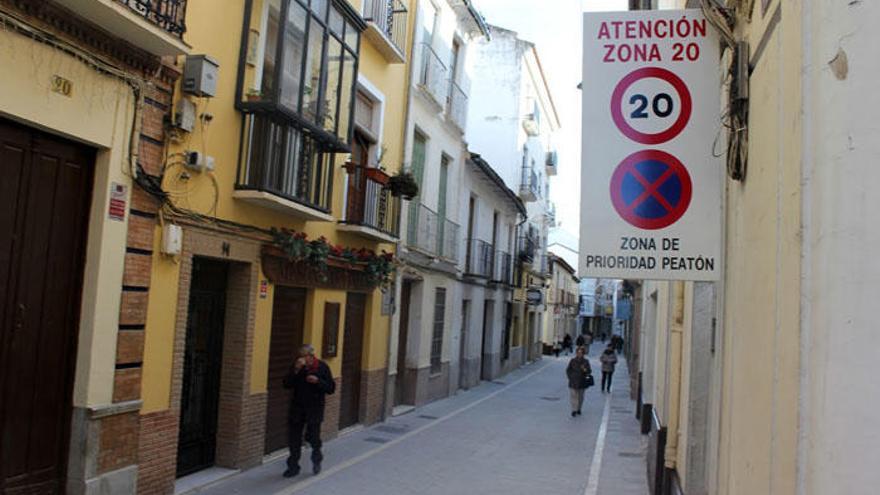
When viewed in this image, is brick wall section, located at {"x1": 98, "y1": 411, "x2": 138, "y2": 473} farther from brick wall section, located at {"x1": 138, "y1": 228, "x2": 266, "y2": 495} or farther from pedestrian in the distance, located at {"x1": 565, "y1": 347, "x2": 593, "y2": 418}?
pedestrian in the distance, located at {"x1": 565, "y1": 347, "x2": 593, "y2": 418}

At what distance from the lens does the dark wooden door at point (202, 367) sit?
28.5 ft

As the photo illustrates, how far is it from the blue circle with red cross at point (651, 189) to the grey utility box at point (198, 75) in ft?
→ 17.4

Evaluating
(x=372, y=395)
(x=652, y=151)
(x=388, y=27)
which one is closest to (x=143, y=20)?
(x=652, y=151)

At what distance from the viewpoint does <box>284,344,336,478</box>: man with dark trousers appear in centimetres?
926

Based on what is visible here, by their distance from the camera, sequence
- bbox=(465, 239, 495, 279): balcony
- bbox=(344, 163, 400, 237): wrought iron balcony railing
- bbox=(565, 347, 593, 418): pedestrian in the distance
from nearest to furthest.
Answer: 1. bbox=(344, 163, 400, 237): wrought iron balcony railing
2. bbox=(565, 347, 593, 418): pedestrian in the distance
3. bbox=(465, 239, 495, 279): balcony

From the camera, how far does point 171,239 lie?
7.59m

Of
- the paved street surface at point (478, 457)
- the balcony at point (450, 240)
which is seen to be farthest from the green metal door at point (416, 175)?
the paved street surface at point (478, 457)

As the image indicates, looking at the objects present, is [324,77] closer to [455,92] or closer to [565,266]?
[455,92]

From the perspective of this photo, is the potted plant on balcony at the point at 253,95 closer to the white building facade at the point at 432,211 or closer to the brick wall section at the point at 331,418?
the brick wall section at the point at 331,418

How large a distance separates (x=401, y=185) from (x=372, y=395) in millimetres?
3946

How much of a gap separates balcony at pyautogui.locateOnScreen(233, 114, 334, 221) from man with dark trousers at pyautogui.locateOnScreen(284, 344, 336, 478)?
2.06 m

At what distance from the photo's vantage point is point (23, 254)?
6234mm

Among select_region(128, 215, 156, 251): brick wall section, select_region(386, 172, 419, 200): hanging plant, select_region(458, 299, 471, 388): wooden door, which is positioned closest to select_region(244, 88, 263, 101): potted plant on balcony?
select_region(128, 215, 156, 251): brick wall section

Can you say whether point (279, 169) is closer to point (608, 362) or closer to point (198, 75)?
point (198, 75)
